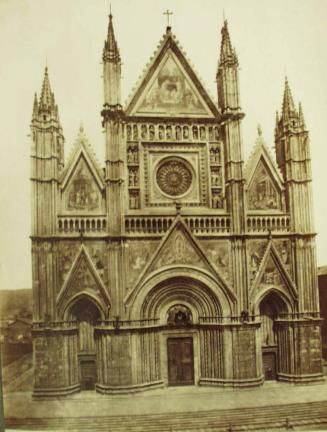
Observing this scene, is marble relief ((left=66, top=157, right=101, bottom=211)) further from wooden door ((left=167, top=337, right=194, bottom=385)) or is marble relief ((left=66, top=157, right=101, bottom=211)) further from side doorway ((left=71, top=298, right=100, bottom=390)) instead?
wooden door ((left=167, top=337, right=194, bottom=385))

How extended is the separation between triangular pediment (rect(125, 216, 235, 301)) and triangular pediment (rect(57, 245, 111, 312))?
467 millimetres

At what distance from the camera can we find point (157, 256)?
9.03 meters

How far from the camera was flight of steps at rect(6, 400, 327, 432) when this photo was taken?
7.41 m

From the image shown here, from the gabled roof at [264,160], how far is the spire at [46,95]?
389 cm

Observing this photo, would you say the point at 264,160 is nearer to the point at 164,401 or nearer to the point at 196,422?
the point at 164,401

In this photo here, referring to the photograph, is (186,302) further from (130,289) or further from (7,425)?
(7,425)

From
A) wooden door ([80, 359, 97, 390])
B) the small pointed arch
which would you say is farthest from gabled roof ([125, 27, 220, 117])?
wooden door ([80, 359, 97, 390])

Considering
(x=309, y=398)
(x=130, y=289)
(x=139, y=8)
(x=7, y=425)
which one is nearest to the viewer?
(x=7, y=425)

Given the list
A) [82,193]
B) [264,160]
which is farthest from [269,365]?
[82,193]

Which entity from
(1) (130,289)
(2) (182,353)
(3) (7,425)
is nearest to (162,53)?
(1) (130,289)

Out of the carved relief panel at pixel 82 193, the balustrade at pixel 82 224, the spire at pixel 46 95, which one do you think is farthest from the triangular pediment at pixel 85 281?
the spire at pixel 46 95

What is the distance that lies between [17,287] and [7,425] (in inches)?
79.5

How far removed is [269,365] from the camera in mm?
9328

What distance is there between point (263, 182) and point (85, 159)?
11.4ft
